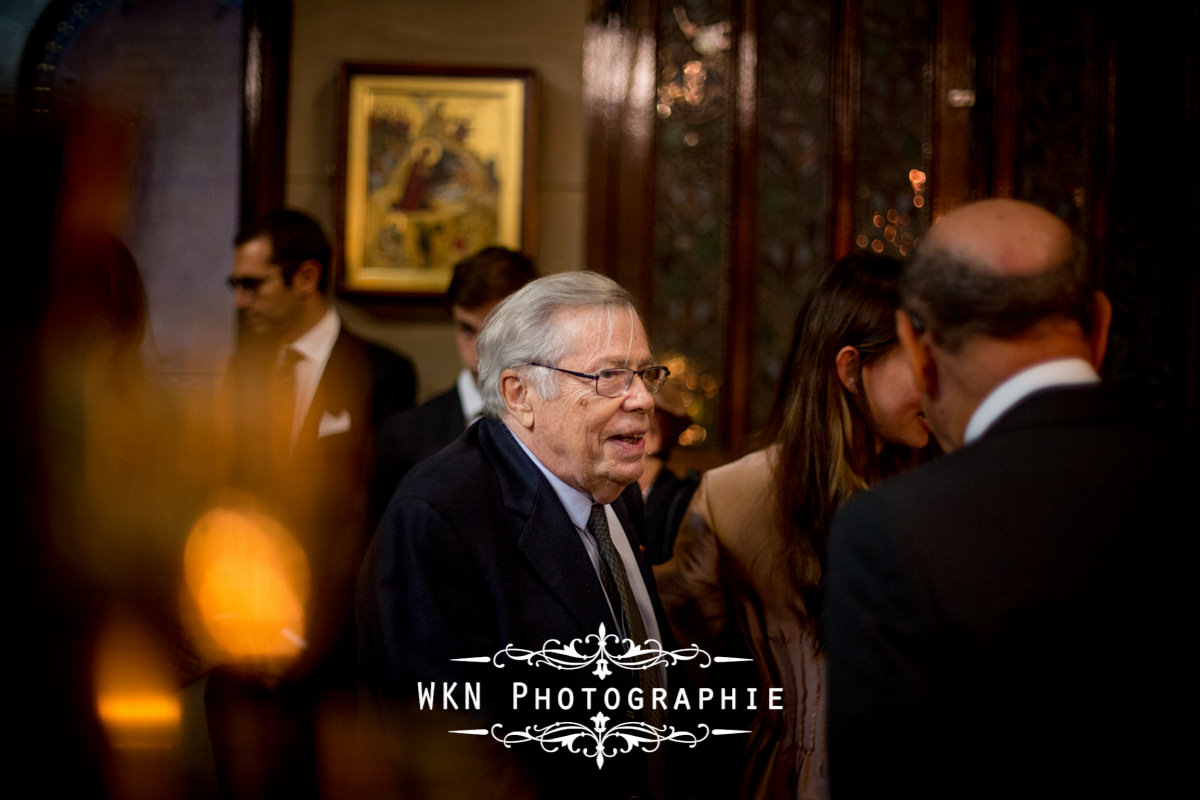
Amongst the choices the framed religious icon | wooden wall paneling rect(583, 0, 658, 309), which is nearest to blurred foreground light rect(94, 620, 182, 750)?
the framed religious icon

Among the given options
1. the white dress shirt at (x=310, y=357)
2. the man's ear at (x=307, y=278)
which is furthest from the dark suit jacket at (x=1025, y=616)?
the man's ear at (x=307, y=278)

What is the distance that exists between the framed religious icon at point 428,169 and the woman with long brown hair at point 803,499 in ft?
6.44

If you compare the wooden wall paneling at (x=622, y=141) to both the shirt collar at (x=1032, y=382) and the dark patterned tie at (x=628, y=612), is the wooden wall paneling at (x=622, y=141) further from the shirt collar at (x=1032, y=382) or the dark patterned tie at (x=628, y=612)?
the shirt collar at (x=1032, y=382)

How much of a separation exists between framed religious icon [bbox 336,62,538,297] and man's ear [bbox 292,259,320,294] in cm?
46

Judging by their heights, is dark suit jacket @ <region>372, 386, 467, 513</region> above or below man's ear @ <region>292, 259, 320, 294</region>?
below

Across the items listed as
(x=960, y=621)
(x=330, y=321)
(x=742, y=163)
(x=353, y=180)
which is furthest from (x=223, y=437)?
(x=960, y=621)

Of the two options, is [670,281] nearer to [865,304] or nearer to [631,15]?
[631,15]

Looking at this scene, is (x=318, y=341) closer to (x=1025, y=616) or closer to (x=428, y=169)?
(x=428, y=169)

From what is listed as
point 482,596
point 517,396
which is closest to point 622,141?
point 517,396

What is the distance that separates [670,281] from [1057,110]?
1752mm

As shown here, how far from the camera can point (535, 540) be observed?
1.84 m

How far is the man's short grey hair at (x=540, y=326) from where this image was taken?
1.94m

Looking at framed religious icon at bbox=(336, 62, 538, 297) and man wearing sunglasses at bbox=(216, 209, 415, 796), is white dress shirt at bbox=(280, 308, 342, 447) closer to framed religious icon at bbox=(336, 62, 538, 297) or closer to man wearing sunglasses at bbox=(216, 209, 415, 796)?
man wearing sunglasses at bbox=(216, 209, 415, 796)

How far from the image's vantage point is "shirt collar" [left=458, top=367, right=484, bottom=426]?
10.1 feet
